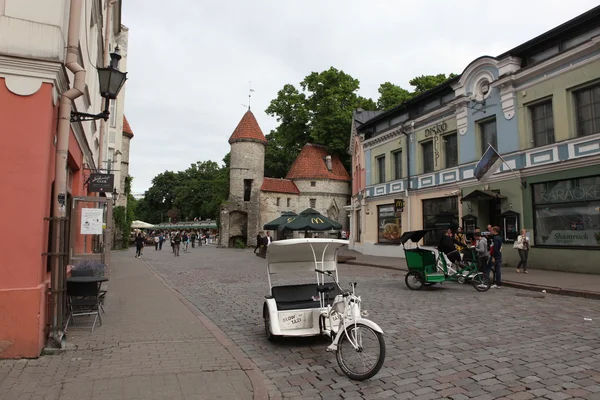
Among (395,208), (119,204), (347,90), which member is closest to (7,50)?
(395,208)

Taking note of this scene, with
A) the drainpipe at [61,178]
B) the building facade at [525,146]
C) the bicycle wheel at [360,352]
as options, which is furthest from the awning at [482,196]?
the drainpipe at [61,178]

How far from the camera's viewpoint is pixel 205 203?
78188mm

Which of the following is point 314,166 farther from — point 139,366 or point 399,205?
point 139,366

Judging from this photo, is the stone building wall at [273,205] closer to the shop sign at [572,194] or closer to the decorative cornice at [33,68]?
the shop sign at [572,194]

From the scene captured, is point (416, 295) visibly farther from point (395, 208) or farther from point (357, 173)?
point (357, 173)

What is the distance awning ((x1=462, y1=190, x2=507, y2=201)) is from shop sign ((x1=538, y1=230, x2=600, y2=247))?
2326 mm

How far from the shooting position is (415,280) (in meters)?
11.8

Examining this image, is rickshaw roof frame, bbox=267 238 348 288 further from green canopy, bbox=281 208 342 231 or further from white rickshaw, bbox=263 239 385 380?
green canopy, bbox=281 208 342 231

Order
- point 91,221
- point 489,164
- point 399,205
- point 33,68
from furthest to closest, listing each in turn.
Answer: point 399,205 < point 489,164 < point 91,221 < point 33,68

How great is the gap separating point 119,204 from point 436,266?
107ft

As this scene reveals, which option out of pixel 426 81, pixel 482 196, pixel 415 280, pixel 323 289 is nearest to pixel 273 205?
pixel 426 81

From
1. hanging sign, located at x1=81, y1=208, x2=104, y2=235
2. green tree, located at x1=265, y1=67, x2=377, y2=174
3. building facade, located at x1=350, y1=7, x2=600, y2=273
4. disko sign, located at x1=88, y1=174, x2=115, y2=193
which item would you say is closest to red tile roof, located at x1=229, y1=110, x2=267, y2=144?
green tree, located at x1=265, y1=67, x2=377, y2=174

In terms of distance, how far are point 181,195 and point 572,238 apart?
249ft

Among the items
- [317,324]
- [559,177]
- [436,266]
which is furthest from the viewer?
[559,177]
